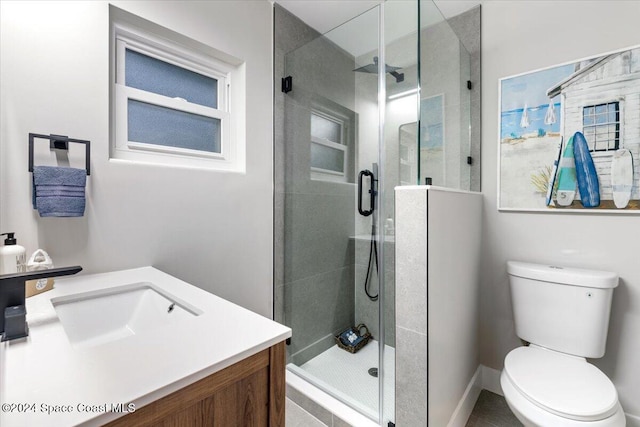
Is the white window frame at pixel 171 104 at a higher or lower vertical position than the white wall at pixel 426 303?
higher

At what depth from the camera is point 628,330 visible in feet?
4.94

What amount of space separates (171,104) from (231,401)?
1.53 m

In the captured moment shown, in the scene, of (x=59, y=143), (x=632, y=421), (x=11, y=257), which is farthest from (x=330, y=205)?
(x=632, y=421)

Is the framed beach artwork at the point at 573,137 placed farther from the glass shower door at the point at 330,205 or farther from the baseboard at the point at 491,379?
the baseboard at the point at 491,379

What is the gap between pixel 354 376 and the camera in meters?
1.77

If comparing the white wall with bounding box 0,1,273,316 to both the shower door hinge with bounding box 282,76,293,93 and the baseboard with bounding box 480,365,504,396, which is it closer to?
the shower door hinge with bounding box 282,76,293,93

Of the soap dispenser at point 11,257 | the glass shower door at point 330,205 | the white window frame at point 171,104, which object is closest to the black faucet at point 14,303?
the soap dispenser at point 11,257

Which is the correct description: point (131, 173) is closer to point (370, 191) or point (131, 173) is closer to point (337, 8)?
point (370, 191)

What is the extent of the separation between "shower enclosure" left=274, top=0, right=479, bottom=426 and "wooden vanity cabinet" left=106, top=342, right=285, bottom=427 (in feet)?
2.63

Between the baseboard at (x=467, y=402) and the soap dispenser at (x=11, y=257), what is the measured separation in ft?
6.28

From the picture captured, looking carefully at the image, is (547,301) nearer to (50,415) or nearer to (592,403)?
(592,403)

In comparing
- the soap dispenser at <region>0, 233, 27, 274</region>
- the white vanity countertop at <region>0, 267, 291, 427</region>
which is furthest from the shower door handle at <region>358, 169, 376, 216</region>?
the soap dispenser at <region>0, 233, 27, 274</region>

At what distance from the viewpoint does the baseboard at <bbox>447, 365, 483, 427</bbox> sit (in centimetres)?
150

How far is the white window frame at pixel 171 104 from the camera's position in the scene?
4.64 ft
